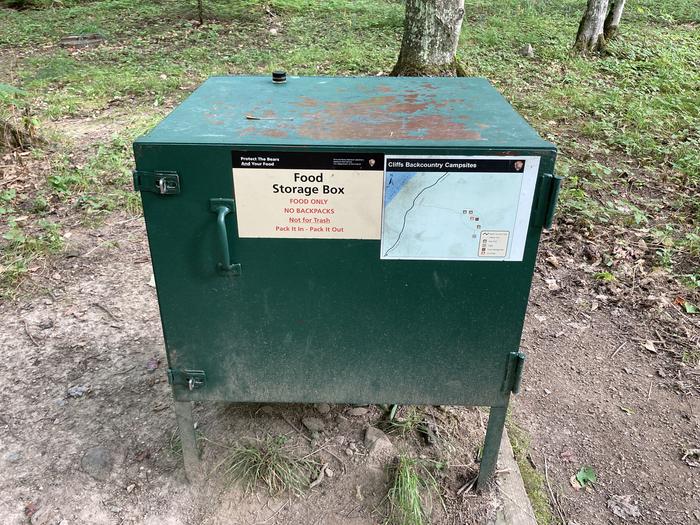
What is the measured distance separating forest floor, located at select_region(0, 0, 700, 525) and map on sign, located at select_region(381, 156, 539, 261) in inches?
40.3

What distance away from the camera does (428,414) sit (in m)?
2.49

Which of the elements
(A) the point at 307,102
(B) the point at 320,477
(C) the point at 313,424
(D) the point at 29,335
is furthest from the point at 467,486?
(D) the point at 29,335

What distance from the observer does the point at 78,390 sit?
271 centimetres

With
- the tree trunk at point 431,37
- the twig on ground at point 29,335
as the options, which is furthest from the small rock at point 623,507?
the tree trunk at point 431,37

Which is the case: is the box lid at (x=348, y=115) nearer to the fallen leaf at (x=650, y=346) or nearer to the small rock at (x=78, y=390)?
the small rock at (x=78, y=390)

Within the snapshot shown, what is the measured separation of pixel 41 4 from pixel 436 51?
12.7 metres

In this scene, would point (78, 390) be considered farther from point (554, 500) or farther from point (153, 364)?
point (554, 500)

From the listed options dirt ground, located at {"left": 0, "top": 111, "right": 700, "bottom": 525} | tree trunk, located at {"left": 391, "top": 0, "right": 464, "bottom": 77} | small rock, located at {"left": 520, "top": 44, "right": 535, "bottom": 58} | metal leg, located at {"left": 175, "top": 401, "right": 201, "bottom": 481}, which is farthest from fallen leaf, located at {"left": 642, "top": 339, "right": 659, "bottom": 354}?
small rock, located at {"left": 520, "top": 44, "right": 535, "bottom": 58}

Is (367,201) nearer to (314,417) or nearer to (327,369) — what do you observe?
(327,369)

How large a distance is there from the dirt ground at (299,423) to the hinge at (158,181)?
1201mm

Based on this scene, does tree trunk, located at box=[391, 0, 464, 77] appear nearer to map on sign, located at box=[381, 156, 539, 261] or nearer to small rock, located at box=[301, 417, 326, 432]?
small rock, located at box=[301, 417, 326, 432]

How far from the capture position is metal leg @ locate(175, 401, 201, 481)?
203 cm

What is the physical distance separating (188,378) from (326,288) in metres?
0.57

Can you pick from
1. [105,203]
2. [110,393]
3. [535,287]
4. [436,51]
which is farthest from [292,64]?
[110,393]
